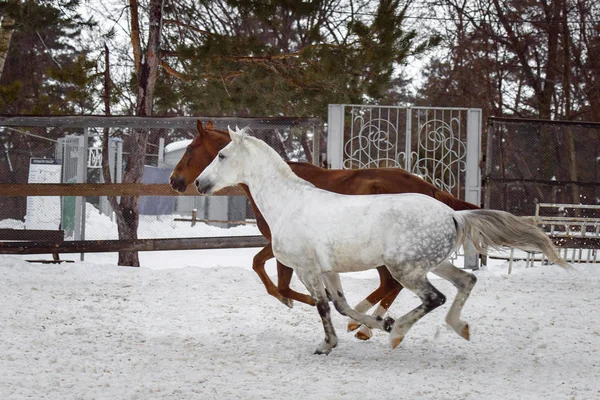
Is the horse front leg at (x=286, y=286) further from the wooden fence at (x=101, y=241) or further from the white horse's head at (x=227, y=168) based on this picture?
the wooden fence at (x=101, y=241)

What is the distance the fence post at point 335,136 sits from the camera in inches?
413

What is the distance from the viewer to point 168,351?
5355 millimetres

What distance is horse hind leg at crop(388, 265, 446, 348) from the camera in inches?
185

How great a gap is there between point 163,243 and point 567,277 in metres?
5.41

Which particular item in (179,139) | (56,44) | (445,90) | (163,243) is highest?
(56,44)

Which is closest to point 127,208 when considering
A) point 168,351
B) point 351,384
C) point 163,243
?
point 163,243

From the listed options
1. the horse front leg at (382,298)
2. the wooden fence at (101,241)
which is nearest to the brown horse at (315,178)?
the horse front leg at (382,298)

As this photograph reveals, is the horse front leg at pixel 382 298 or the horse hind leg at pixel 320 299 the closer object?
the horse hind leg at pixel 320 299

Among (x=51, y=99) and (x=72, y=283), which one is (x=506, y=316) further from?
(x=51, y=99)

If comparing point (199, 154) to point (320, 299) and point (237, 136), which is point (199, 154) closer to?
point (237, 136)

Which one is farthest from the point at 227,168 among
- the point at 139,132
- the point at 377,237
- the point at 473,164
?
the point at 473,164

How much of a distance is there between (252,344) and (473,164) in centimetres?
630

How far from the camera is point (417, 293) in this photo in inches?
187

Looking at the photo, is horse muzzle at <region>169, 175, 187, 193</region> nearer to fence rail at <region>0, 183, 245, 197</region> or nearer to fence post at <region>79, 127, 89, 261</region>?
fence rail at <region>0, 183, 245, 197</region>
